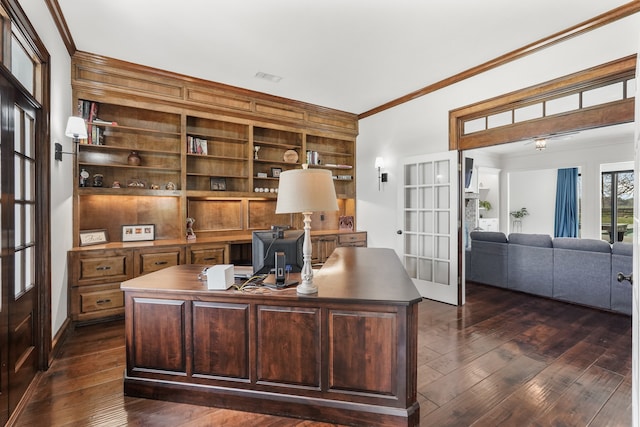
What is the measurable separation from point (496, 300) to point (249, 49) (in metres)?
4.36

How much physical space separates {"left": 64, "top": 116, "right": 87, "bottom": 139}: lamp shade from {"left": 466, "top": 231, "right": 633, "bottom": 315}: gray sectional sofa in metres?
5.33

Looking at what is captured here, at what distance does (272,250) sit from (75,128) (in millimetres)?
2248

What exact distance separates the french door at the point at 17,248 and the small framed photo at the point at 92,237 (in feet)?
3.92

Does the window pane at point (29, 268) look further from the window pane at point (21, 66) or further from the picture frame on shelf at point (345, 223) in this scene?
the picture frame on shelf at point (345, 223)

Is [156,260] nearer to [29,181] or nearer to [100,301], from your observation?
[100,301]

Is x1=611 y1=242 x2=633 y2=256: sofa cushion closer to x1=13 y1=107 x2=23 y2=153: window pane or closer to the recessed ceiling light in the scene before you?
the recessed ceiling light

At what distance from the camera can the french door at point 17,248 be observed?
176cm

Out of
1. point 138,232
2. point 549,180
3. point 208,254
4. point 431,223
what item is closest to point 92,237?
point 138,232

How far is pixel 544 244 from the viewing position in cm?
424

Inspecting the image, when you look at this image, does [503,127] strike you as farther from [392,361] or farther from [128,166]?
[128,166]

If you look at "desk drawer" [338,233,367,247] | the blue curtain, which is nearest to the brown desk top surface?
"desk drawer" [338,233,367,247]

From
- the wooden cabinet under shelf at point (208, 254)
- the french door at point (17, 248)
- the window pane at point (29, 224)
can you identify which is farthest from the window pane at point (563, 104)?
the window pane at point (29, 224)

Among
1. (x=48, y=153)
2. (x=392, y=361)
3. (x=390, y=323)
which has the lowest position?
(x=392, y=361)

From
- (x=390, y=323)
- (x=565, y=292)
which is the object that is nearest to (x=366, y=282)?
(x=390, y=323)
